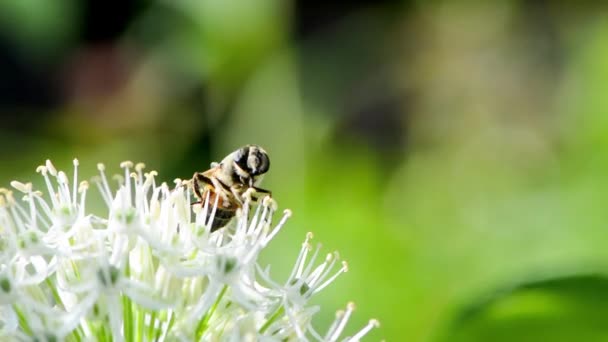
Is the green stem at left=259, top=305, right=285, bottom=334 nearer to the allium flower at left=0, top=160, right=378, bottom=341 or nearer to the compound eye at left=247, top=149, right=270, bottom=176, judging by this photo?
the allium flower at left=0, top=160, right=378, bottom=341

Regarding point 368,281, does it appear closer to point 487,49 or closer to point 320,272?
point 320,272

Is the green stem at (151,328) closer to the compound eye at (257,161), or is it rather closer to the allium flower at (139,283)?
the allium flower at (139,283)

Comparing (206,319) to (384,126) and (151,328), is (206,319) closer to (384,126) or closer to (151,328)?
(151,328)

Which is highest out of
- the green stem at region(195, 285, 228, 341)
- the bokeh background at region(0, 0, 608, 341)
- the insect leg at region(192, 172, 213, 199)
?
the bokeh background at region(0, 0, 608, 341)

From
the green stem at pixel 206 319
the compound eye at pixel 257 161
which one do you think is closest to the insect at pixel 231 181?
the compound eye at pixel 257 161

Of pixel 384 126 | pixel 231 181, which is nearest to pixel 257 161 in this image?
pixel 231 181

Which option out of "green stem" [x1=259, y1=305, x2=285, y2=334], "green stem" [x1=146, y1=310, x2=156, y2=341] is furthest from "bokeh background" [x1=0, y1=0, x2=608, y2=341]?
"green stem" [x1=146, y1=310, x2=156, y2=341]
